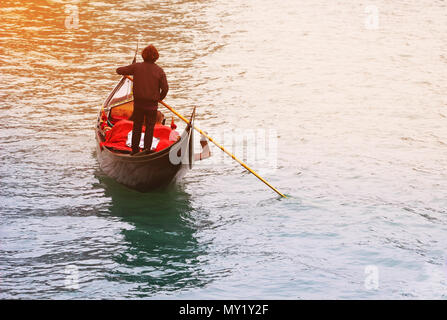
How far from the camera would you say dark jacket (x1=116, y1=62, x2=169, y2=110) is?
7535 millimetres

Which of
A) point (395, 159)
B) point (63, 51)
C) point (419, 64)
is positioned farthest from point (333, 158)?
point (63, 51)

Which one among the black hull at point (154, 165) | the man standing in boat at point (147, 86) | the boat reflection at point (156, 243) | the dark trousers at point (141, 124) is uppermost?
the man standing in boat at point (147, 86)

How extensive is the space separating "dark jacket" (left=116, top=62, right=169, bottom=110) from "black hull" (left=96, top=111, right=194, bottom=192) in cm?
53

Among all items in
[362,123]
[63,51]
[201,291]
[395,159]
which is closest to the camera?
[201,291]

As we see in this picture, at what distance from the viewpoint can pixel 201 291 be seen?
630 centimetres

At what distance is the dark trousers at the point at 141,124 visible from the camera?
7773 millimetres

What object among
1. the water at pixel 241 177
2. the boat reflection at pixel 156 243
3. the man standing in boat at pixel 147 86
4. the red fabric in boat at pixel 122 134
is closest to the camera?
the boat reflection at pixel 156 243

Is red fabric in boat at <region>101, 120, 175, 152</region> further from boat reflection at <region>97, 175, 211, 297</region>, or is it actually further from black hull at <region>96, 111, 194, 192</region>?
boat reflection at <region>97, 175, 211, 297</region>

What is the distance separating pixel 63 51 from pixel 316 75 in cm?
552

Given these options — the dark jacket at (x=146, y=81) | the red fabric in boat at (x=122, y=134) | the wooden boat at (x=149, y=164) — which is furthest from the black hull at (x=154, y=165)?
the dark jacket at (x=146, y=81)

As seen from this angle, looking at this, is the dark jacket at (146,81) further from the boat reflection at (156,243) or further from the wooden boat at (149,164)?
the boat reflection at (156,243)

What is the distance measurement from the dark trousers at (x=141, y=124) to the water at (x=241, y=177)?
668 mm

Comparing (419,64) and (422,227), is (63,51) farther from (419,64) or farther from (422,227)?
(422,227)

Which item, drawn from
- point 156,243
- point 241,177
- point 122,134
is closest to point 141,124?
point 122,134
